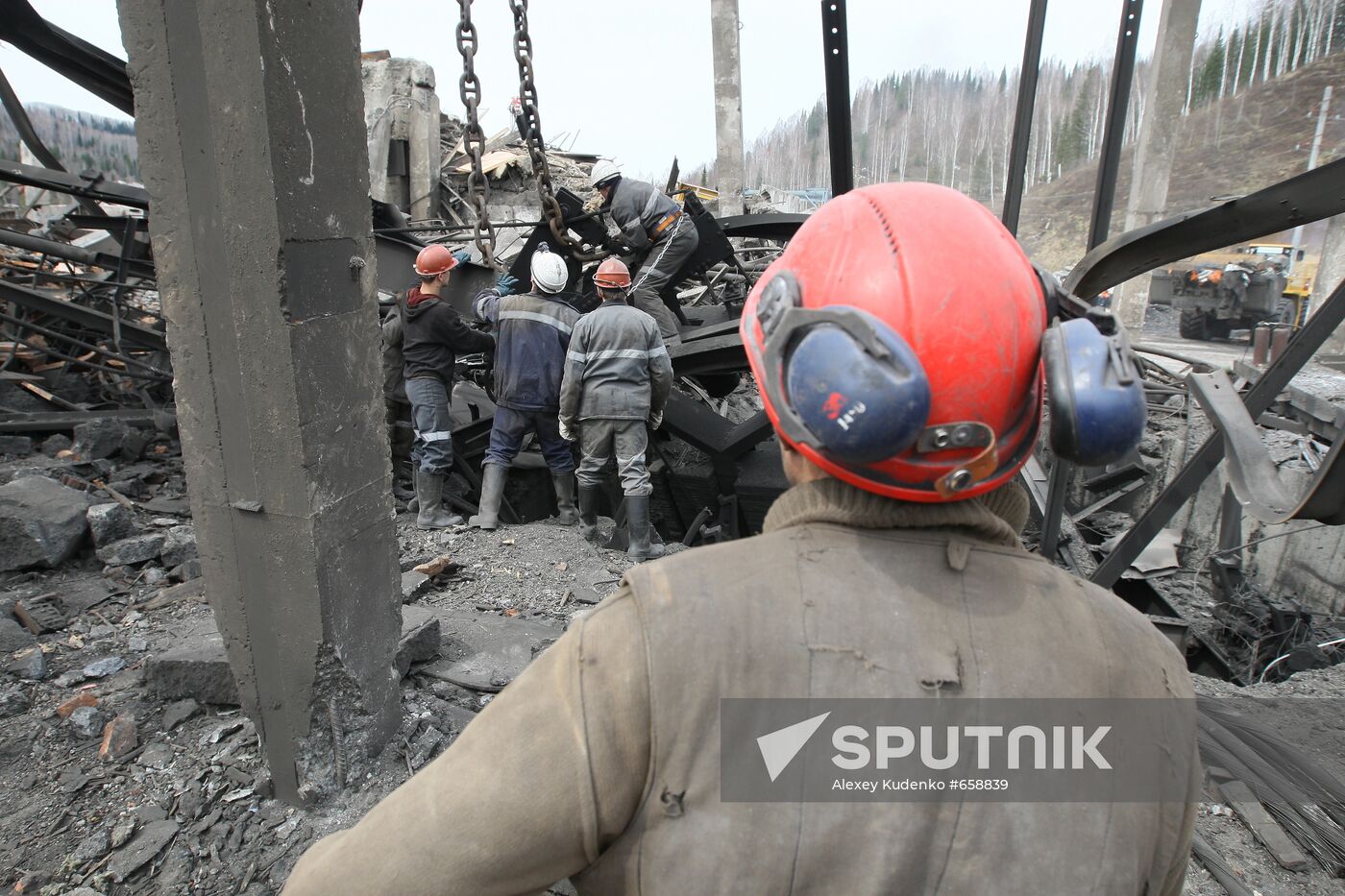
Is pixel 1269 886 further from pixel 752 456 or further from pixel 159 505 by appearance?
→ pixel 159 505

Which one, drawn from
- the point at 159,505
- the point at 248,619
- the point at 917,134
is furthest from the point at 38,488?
the point at 917,134

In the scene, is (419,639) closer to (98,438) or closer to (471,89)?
(471,89)

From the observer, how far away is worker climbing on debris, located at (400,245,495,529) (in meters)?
6.64

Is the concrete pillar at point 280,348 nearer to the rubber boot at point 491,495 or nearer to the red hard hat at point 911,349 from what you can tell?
the red hard hat at point 911,349

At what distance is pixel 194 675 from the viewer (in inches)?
126

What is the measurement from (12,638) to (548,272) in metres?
4.02

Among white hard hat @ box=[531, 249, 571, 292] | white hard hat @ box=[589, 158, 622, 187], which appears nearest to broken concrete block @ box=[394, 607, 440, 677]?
white hard hat @ box=[531, 249, 571, 292]

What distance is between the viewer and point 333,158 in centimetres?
246

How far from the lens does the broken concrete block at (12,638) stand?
371cm

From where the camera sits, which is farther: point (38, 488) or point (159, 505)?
point (159, 505)

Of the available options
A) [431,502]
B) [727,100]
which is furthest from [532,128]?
[727,100]

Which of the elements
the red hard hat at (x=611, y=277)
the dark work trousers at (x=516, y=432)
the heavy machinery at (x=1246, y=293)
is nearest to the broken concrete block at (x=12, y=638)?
the dark work trousers at (x=516, y=432)

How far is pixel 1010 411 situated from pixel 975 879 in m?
0.53

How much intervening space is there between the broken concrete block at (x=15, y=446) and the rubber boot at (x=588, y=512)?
14.7 ft
